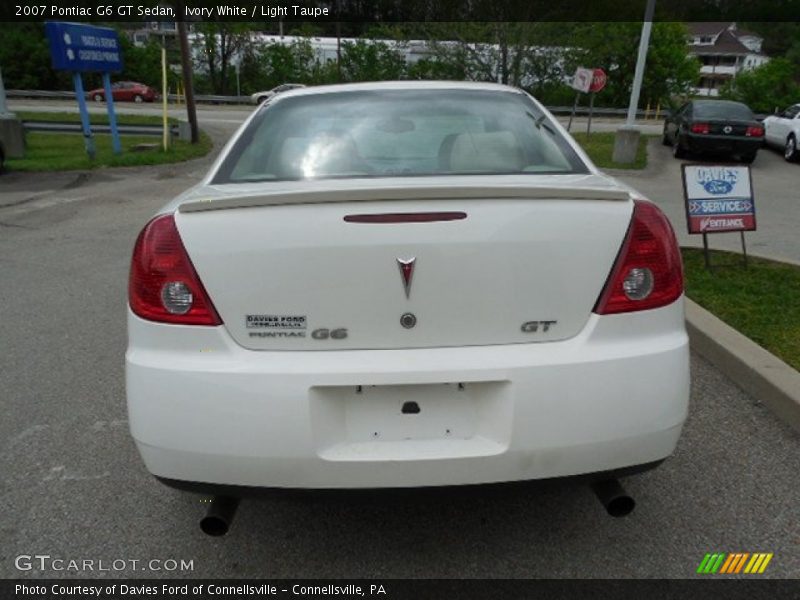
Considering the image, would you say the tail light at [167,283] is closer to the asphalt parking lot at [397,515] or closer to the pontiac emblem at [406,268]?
the pontiac emblem at [406,268]

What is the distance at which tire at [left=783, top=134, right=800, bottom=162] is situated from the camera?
16.3 metres

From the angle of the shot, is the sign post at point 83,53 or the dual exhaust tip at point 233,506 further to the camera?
the sign post at point 83,53

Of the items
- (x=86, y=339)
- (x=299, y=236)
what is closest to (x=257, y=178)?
(x=299, y=236)

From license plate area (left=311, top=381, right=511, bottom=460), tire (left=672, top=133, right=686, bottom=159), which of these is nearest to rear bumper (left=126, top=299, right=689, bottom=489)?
license plate area (left=311, top=381, right=511, bottom=460)

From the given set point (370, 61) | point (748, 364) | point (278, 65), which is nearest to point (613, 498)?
point (748, 364)

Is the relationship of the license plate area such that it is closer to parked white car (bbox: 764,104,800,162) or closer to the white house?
parked white car (bbox: 764,104,800,162)

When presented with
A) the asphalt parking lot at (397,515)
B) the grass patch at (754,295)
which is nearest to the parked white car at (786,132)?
the grass patch at (754,295)

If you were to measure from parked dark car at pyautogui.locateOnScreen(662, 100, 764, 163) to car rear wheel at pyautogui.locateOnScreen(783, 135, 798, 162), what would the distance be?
148 centimetres

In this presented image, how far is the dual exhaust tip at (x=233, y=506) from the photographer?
2.07 meters

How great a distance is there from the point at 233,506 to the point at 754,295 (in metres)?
4.46

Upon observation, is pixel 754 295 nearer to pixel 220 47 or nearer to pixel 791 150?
pixel 791 150

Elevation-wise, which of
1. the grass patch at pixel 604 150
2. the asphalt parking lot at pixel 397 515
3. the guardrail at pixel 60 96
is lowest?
the guardrail at pixel 60 96

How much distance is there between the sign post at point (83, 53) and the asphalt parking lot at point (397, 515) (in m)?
11.9

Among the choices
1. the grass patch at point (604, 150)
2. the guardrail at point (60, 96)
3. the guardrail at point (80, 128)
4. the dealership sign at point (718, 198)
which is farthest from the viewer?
the guardrail at point (60, 96)
